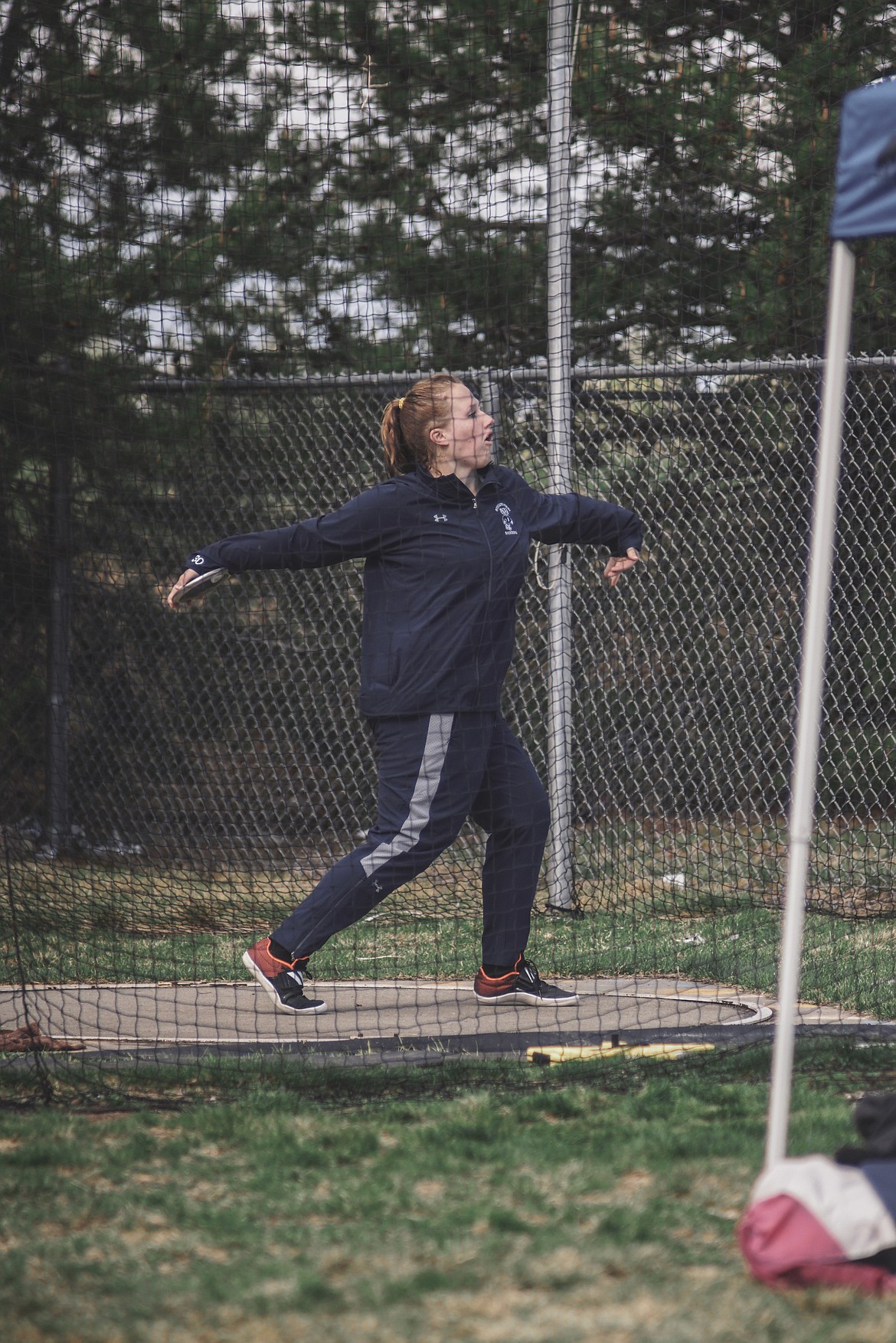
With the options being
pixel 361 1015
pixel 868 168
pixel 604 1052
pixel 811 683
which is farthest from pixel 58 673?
pixel 868 168

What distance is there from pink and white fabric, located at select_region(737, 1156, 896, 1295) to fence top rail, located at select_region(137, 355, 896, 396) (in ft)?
15.0

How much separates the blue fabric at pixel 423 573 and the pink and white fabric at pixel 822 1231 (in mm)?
1995

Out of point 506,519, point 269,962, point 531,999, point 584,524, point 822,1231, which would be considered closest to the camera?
point 822,1231

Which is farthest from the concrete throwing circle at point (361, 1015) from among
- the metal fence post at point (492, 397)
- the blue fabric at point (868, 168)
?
the metal fence post at point (492, 397)

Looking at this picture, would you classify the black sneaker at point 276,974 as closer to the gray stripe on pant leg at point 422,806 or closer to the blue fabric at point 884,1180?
the gray stripe on pant leg at point 422,806

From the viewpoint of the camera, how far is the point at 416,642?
3.88 metres

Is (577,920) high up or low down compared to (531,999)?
down

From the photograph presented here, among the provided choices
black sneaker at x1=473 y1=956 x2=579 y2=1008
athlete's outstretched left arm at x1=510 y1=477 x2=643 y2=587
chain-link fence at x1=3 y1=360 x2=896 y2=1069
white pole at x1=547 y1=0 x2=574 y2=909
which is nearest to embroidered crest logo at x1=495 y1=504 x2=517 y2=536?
athlete's outstretched left arm at x1=510 y1=477 x2=643 y2=587

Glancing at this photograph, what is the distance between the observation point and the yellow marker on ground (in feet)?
11.7

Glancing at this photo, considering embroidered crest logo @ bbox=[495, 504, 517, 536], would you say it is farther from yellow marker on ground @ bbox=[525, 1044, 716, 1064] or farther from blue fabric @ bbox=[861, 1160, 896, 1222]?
blue fabric @ bbox=[861, 1160, 896, 1222]

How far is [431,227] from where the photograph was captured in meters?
6.93

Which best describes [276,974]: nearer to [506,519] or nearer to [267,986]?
[267,986]

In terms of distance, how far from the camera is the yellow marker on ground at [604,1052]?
3.58 m

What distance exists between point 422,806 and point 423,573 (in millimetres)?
701
